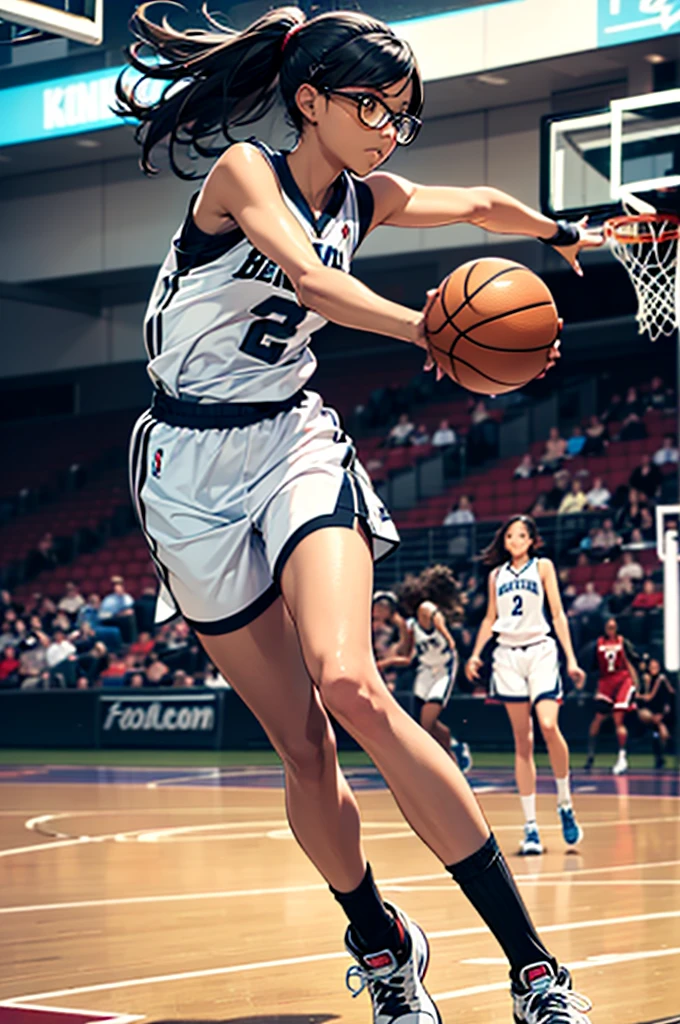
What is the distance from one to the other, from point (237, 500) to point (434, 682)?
9458mm

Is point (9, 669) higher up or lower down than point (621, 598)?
lower down

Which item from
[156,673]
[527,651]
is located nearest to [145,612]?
[156,673]

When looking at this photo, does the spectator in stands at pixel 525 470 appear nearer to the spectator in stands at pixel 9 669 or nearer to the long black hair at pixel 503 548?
the spectator in stands at pixel 9 669

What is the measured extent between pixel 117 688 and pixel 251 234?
57.3ft

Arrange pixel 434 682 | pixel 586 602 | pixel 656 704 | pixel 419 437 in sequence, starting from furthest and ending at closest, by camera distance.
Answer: pixel 419 437
pixel 586 602
pixel 656 704
pixel 434 682

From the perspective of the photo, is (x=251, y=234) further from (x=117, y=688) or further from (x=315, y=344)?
(x=315, y=344)

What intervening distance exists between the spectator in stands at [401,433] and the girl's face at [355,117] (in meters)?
→ 21.8

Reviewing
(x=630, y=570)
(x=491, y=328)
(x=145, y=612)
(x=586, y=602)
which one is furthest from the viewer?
(x=145, y=612)

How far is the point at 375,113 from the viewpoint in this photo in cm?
366

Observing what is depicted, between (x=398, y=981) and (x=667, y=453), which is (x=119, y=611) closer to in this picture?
(x=667, y=453)

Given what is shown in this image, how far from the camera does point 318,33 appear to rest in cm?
370

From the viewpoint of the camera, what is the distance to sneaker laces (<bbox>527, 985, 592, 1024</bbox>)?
3.32 meters

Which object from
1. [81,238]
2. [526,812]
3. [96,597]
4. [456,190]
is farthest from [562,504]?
[456,190]

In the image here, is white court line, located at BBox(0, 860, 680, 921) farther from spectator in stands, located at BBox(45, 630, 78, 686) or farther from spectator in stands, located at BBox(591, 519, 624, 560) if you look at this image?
spectator in stands, located at BBox(45, 630, 78, 686)
